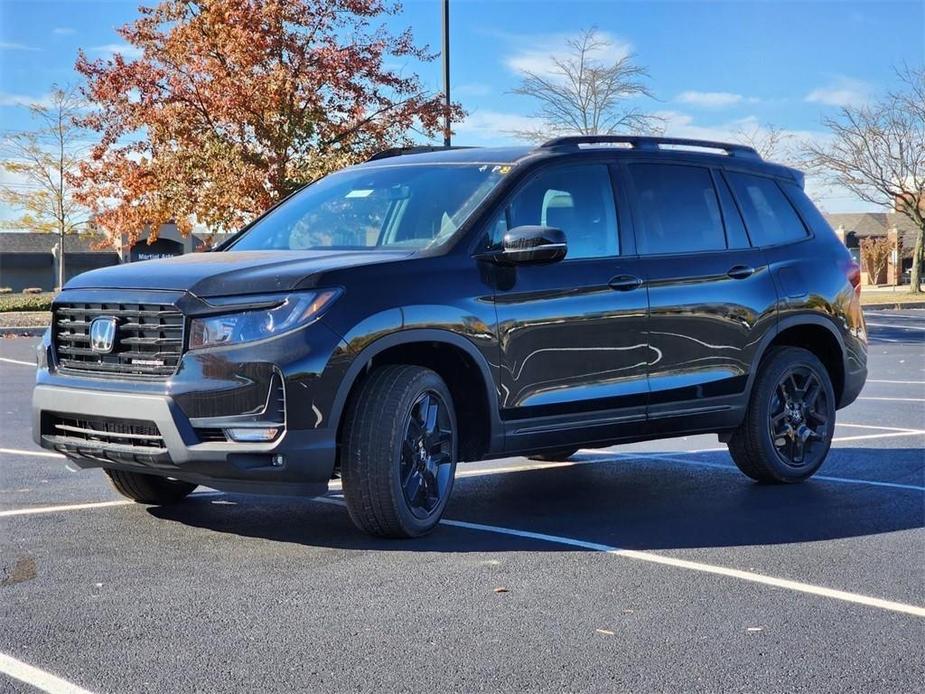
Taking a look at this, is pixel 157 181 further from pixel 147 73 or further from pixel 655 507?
pixel 655 507

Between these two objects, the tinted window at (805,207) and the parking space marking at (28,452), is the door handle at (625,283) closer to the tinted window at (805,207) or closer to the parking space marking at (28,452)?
→ the tinted window at (805,207)

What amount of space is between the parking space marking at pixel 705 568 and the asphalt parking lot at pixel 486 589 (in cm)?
2

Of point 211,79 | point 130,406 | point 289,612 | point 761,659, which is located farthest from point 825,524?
point 211,79

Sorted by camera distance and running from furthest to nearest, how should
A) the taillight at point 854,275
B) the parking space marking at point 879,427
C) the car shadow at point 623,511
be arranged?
the parking space marking at point 879,427, the taillight at point 854,275, the car shadow at point 623,511

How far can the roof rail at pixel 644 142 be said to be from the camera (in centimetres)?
723

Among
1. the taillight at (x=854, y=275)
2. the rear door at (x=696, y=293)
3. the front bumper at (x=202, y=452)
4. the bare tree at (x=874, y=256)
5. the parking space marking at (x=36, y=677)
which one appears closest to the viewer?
the parking space marking at (x=36, y=677)

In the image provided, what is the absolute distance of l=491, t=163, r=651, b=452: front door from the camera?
658 cm

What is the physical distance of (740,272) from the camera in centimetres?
775

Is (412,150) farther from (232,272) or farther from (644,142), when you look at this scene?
(232,272)

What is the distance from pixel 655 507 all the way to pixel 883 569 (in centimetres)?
173

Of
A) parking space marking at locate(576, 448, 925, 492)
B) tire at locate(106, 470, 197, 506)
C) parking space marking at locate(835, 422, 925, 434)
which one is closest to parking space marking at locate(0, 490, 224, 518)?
tire at locate(106, 470, 197, 506)

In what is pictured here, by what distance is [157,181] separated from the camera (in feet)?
72.5

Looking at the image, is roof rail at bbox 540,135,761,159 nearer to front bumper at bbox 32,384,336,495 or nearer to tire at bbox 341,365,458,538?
tire at bbox 341,365,458,538

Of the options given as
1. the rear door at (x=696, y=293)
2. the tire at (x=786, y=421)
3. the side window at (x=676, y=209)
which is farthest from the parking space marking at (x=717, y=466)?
the side window at (x=676, y=209)
